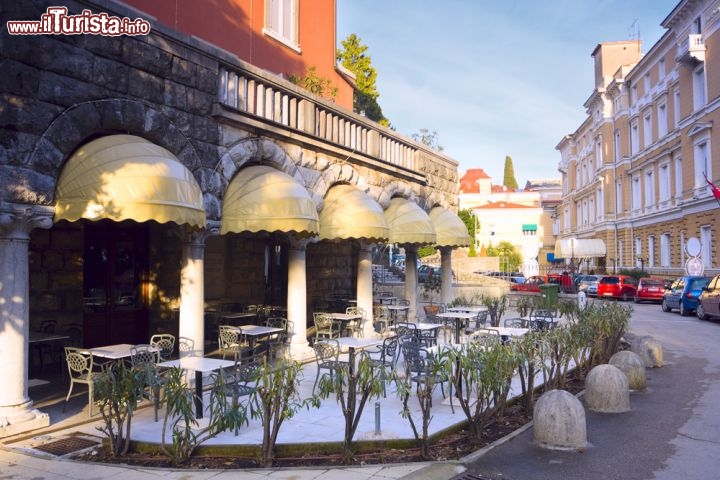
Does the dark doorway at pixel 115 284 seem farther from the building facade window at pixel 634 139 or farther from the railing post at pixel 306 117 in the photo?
the building facade window at pixel 634 139

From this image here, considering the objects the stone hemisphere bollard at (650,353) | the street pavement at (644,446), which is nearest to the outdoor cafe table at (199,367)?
the street pavement at (644,446)

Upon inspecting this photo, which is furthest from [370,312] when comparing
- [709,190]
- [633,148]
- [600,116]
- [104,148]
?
[600,116]

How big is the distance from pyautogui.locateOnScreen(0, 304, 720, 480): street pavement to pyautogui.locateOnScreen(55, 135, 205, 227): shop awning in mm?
2927

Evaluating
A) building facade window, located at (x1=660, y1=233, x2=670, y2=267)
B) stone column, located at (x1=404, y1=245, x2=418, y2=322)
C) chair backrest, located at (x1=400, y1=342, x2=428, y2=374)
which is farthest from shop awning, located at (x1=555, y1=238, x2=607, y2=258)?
chair backrest, located at (x1=400, y1=342, x2=428, y2=374)

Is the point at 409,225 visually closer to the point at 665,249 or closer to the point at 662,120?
the point at 665,249

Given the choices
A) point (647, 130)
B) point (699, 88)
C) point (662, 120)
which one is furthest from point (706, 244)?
point (647, 130)

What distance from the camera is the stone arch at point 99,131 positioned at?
7.17 meters

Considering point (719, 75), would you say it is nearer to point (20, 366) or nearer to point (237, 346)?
point (237, 346)

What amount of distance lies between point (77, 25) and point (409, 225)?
30.0ft

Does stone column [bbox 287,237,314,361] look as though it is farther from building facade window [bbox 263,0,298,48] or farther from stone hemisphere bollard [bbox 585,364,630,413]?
building facade window [bbox 263,0,298,48]

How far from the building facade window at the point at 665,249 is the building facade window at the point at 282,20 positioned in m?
30.3

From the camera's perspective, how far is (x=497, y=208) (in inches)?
2938

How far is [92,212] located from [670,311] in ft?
83.6

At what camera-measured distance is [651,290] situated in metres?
30.1
